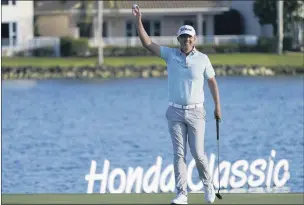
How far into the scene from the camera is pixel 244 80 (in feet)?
192

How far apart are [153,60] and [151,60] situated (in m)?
0.14

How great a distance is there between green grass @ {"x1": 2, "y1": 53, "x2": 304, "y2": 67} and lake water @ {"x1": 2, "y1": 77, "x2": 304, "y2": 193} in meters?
1.72

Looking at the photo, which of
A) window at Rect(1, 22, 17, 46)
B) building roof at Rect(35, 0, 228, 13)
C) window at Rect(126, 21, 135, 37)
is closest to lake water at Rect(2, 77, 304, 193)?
window at Rect(1, 22, 17, 46)

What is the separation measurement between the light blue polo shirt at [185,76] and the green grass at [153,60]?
154 ft

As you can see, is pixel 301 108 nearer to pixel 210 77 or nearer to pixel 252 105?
pixel 252 105

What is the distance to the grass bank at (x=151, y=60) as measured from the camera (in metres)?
60.6

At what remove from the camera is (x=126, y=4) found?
70.6m

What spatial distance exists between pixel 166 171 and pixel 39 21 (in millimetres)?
43346

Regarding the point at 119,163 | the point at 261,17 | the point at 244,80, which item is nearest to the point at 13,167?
the point at 119,163

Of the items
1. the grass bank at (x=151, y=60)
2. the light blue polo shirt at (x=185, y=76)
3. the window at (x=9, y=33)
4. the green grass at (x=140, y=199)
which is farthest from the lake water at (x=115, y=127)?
the light blue polo shirt at (x=185, y=76)

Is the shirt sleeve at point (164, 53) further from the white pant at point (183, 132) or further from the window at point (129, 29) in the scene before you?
the window at point (129, 29)

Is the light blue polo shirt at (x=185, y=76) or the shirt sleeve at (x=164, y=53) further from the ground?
the shirt sleeve at (x=164, y=53)

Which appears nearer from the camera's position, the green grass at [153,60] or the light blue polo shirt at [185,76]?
the light blue polo shirt at [185,76]

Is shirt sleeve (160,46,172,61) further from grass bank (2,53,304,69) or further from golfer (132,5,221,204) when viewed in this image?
grass bank (2,53,304,69)
